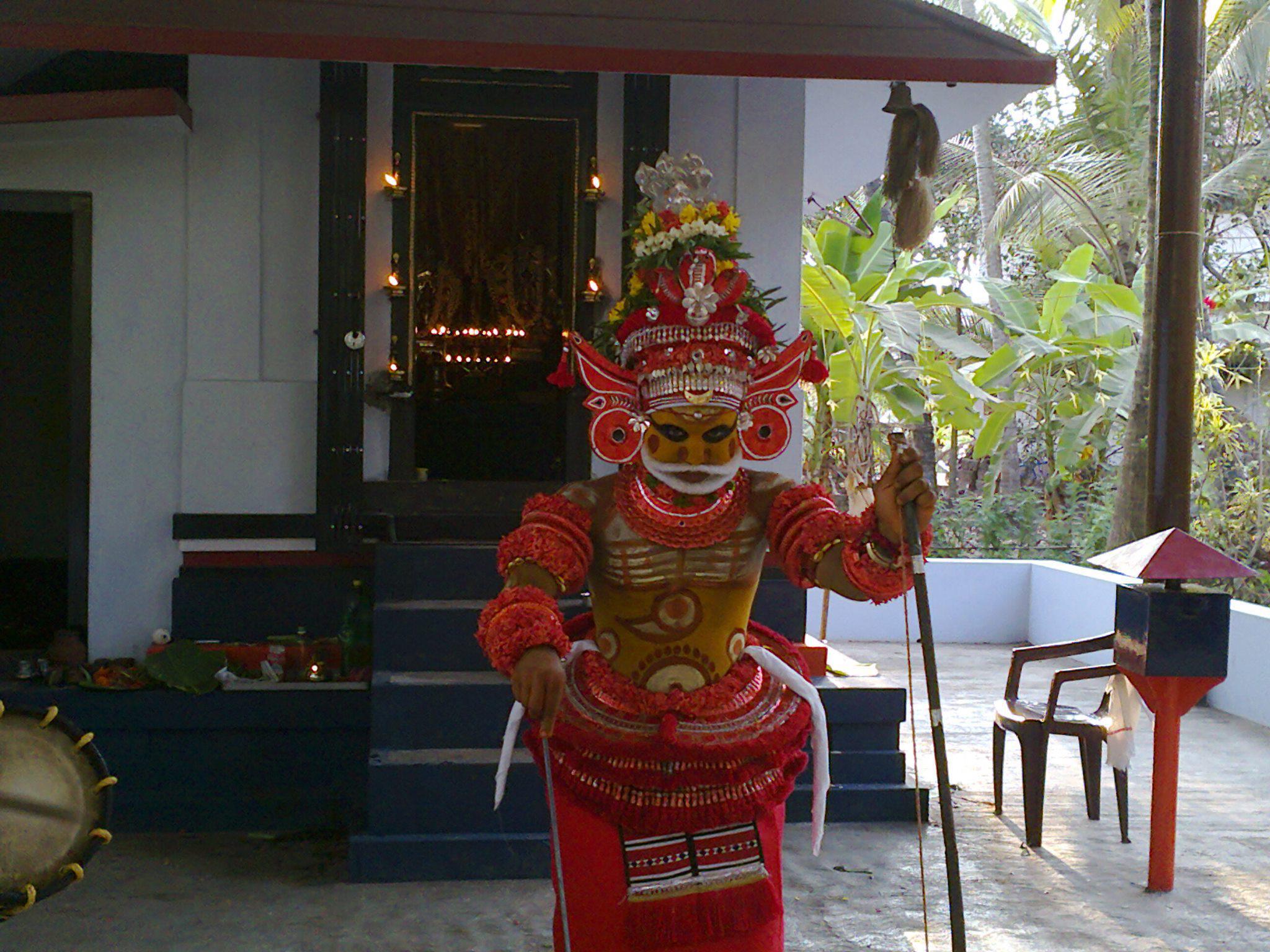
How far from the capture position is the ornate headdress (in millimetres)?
2865

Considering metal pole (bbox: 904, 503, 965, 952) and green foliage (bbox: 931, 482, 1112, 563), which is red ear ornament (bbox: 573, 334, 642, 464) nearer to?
metal pole (bbox: 904, 503, 965, 952)

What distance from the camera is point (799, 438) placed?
5766 mm

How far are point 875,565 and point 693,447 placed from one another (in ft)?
1.71

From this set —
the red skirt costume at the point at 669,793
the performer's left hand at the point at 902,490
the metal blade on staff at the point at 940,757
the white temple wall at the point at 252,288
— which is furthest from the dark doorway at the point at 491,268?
the metal blade on staff at the point at 940,757

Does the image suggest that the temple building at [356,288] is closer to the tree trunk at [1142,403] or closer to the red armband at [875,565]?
the tree trunk at [1142,403]

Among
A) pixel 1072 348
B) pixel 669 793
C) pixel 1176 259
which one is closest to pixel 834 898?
pixel 669 793

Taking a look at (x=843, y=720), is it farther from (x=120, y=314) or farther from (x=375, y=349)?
(x=120, y=314)

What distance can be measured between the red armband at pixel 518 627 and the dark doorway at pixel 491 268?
3.30 m

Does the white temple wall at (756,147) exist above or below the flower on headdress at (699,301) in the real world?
above

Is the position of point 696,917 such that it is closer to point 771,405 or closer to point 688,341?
point 771,405

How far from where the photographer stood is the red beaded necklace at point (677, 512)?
287 cm

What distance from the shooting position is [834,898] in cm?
443

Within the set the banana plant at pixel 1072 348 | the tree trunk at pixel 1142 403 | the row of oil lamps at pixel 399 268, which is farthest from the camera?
the banana plant at pixel 1072 348

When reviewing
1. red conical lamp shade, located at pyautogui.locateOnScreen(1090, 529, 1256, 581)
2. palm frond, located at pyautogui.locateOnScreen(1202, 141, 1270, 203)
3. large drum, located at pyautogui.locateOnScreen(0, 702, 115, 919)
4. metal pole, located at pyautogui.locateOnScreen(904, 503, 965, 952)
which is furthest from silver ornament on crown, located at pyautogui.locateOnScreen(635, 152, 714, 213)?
palm frond, located at pyautogui.locateOnScreen(1202, 141, 1270, 203)
